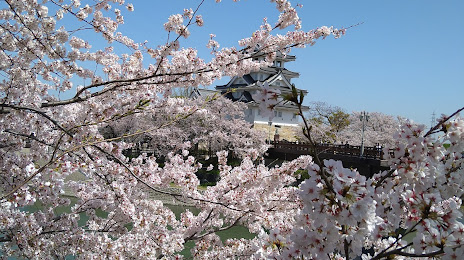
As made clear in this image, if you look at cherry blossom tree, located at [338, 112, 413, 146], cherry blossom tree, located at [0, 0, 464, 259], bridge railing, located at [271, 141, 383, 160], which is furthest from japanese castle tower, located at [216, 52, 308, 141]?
cherry blossom tree, located at [0, 0, 464, 259]

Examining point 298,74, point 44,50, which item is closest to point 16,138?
point 44,50

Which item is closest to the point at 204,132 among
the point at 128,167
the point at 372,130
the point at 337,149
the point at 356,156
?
the point at 337,149

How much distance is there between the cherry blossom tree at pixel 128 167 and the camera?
1526mm

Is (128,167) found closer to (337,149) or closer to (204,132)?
(337,149)

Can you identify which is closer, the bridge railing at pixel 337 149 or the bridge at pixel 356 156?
the bridge at pixel 356 156

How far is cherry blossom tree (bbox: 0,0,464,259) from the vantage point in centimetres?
153

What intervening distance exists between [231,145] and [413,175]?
26059 mm

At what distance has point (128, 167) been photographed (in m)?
3.24

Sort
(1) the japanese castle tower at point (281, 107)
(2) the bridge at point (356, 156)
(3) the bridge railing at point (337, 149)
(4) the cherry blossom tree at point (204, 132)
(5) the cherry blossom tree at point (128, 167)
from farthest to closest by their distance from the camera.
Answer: (1) the japanese castle tower at point (281, 107) < (4) the cherry blossom tree at point (204, 132) < (3) the bridge railing at point (337, 149) < (2) the bridge at point (356, 156) < (5) the cherry blossom tree at point (128, 167)

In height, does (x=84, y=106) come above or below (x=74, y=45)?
below

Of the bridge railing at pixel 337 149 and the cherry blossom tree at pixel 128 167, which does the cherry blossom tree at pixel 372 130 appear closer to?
the bridge railing at pixel 337 149

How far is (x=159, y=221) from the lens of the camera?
150 inches

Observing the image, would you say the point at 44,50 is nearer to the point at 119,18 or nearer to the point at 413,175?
the point at 119,18

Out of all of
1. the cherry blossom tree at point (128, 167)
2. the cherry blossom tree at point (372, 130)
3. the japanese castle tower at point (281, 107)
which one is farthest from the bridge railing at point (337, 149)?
the cherry blossom tree at point (128, 167)
